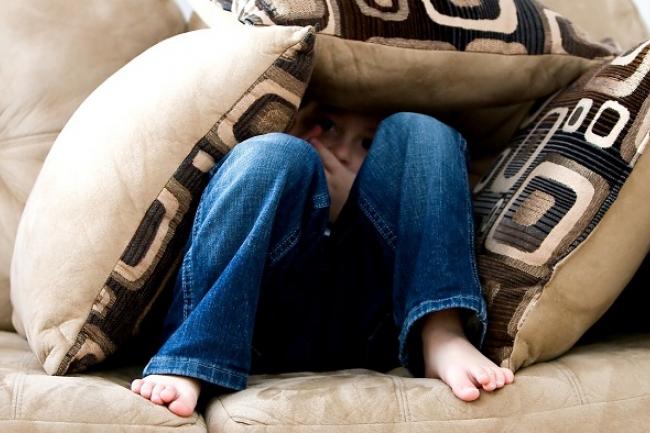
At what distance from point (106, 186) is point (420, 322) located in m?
0.35

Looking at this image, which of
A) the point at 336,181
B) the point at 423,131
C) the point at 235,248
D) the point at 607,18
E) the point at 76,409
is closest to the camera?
the point at 76,409

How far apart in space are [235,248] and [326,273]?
0.17m

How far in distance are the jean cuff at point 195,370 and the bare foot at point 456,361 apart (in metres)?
0.20

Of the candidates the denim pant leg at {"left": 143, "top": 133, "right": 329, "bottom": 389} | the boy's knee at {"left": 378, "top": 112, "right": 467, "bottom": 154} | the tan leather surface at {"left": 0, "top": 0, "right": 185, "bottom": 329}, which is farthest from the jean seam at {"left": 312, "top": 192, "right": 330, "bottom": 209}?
the tan leather surface at {"left": 0, "top": 0, "right": 185, "bottom": 329}

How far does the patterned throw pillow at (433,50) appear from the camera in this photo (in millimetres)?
980

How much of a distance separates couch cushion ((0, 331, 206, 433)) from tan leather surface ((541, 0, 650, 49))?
846 mm

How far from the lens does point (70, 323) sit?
857mm

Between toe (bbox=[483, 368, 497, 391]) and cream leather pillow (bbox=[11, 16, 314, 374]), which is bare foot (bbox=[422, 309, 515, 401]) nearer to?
toe (bbox=[483, 368, 497, 391])

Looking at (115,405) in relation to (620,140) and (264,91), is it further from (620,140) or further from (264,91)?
(620,140)

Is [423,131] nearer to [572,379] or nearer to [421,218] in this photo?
[421,218]

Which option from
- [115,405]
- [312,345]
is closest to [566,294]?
[312,345]

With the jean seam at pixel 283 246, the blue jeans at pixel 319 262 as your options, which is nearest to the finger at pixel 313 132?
the blue jeans at pixel 319 262

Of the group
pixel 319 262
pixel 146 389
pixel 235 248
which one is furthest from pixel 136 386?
pixel 319 262

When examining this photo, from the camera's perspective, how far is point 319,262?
3.23ft
